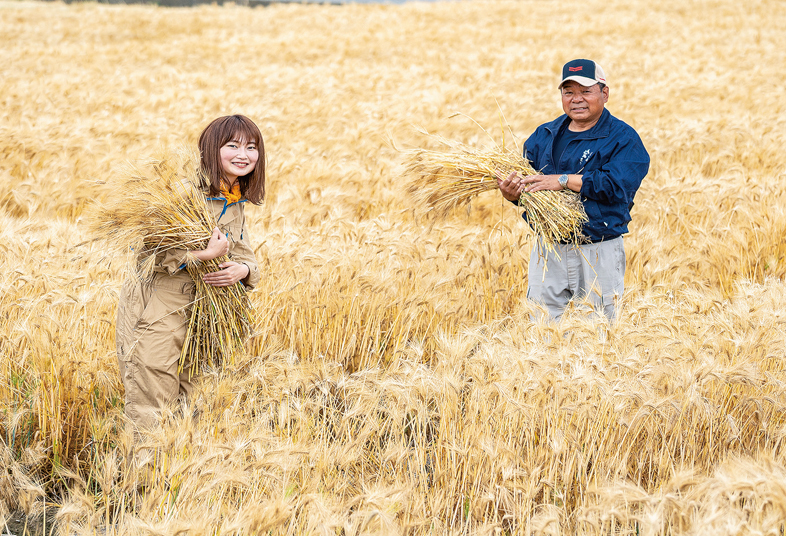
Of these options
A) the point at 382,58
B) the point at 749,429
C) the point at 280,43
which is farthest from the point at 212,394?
the point at 280,43

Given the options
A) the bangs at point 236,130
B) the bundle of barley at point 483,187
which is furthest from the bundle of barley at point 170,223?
the bundle of barley at point 483,187

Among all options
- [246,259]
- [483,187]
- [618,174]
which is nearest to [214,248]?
[246,259]

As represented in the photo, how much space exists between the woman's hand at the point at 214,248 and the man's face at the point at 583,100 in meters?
1.60

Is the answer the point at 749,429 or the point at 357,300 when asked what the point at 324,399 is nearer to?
the point at 357,300

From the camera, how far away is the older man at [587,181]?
2863mm

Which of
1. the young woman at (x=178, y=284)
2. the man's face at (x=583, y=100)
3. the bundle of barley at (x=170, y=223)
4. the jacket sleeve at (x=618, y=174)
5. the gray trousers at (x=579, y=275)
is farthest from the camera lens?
the gray trousers at (x=579, y=275)

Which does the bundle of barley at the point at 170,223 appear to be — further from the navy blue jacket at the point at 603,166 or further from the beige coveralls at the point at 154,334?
the navy blue jacket at the point at 603,166

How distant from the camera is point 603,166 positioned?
2859 millimetres

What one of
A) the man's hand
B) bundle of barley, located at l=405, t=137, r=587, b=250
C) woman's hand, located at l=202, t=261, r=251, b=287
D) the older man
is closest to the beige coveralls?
woman's hand, located at l=202, t=261, r=251, b=287

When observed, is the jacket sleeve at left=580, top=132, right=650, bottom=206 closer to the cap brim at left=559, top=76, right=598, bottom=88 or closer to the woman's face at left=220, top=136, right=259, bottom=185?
the cap brim at left=559, top=76, right=598, bottom=88

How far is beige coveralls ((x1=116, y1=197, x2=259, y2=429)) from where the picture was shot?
2393 mm

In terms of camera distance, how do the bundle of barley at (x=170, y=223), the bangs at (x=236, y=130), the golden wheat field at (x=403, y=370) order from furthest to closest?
the bangs at (x=236, y=130)
the bundle of barley at (x=170, y=223)
the golden wheat field at (x=403, y=370)

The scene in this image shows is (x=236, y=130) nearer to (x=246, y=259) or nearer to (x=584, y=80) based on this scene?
(x=246, y=259)

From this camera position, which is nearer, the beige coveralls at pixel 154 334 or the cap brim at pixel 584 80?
the beige coveralls at pixel 154 334
